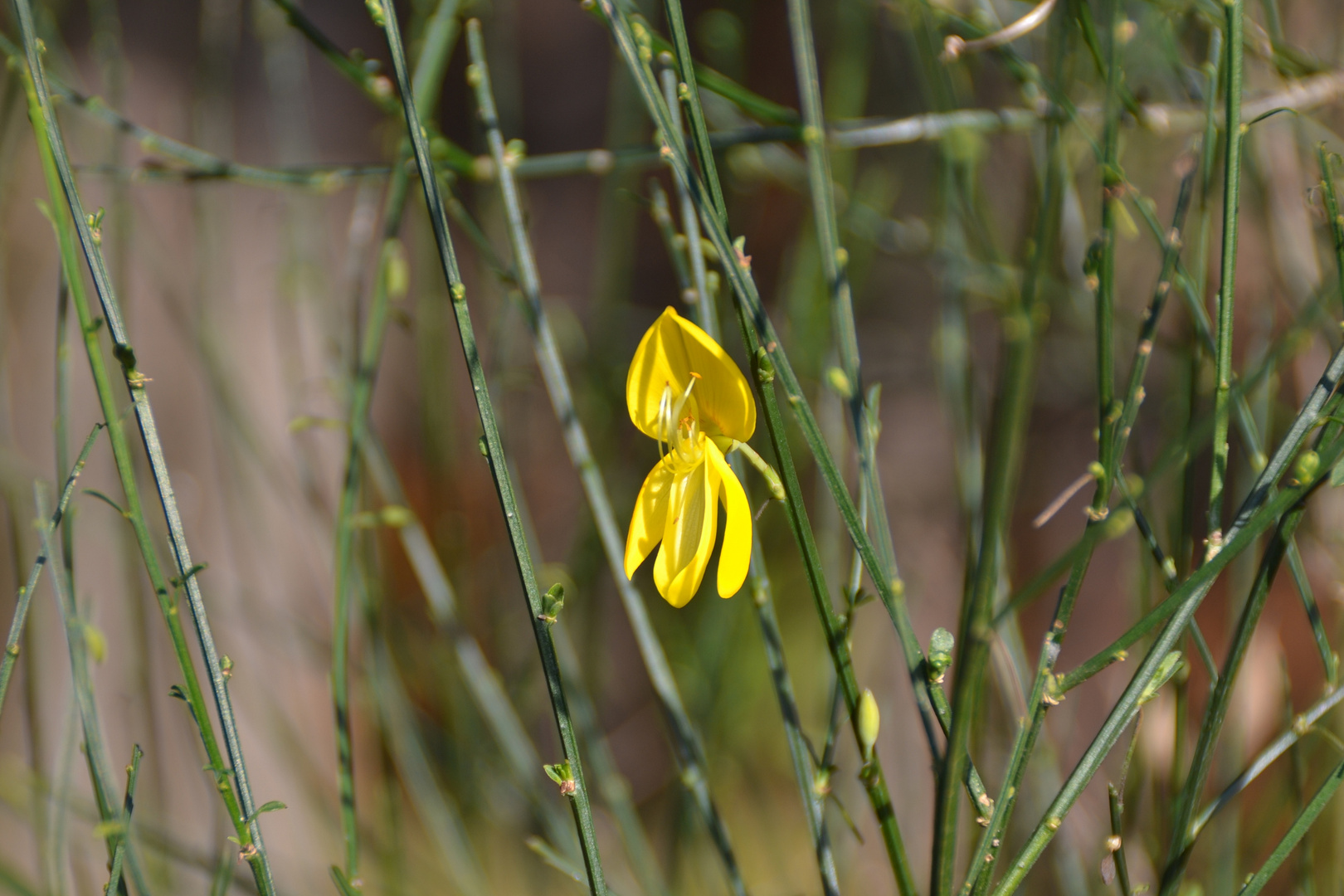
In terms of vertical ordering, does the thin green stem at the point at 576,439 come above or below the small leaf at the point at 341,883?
above

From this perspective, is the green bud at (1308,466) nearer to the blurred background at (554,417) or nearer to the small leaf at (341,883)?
the blurred background at (554,417)

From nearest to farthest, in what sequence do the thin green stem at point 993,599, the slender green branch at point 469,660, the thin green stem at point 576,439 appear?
the thin green stem at point 993,599 → the thin green stem at point 576,439 → the slender green branch at point 469,660

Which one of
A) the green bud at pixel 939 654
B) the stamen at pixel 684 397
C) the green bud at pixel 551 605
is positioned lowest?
the green bud at pixel 939 654

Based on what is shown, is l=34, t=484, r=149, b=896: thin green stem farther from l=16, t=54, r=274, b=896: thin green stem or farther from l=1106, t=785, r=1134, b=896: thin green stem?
l=1106, t=785, r=1134, b=896: thin green stem

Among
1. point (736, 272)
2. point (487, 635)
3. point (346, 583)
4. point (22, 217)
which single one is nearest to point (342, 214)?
point (22, 217)

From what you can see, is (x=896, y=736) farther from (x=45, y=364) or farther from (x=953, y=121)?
(x=45, y=364)

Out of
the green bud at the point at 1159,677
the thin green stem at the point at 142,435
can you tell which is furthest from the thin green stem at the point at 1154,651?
the thin green stem at the point at 142,435

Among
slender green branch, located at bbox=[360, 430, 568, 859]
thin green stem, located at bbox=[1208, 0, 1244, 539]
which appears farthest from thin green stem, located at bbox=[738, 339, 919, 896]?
slender green branch, located at bbox=[360, 430, 568, 859]
